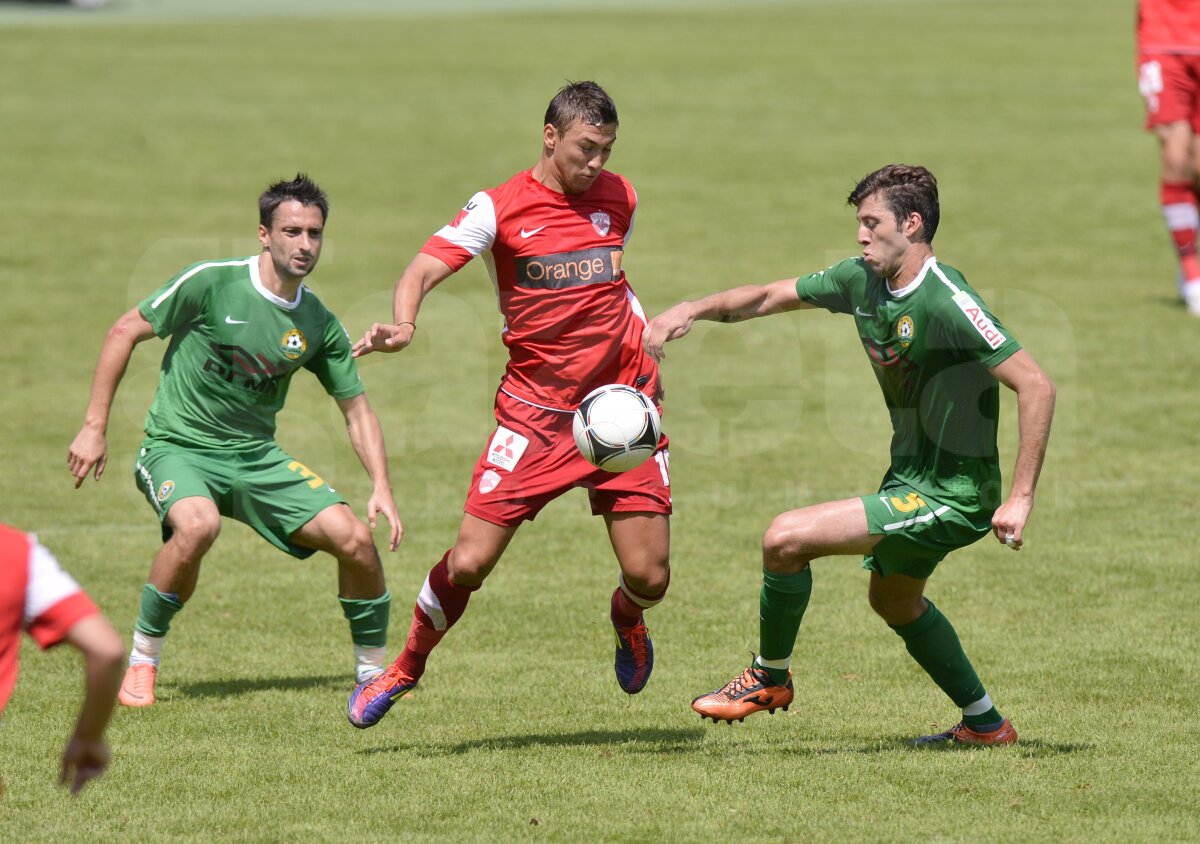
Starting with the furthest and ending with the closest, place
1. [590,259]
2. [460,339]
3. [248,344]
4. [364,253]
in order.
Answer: [364,253], [460,339], [248,344], [590,259]

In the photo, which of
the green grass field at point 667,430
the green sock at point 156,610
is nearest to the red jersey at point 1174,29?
the green grass field at point 667,430

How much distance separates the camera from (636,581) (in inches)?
286

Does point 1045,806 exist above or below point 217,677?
above

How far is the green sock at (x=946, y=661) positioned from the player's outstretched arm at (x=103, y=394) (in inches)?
143

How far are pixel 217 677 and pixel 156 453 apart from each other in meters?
1.20

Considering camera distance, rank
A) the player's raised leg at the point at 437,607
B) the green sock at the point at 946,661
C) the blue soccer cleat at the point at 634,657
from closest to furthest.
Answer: the green sock at the point at 946,661
the player's raised leg at the point at 437,607
the blue soccer cleat at the point at 634,657

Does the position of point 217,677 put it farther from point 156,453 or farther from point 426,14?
point 426,14

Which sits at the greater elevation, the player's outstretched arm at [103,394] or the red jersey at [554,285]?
the red jersey at [554,285]

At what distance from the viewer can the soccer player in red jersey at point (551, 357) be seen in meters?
7.07

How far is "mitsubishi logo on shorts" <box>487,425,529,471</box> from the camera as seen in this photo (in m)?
7.18

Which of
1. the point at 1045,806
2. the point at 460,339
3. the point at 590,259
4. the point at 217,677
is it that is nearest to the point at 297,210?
the point at 590,259

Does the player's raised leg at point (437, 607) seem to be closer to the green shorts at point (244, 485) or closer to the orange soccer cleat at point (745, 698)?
the green shorts at point (244, 485)

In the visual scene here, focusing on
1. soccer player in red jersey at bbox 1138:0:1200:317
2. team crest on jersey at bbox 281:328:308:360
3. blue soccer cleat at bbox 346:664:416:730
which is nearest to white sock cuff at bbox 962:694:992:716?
blue soccer cleat at bbox 346:664:416:730

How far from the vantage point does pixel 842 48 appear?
3053cm
